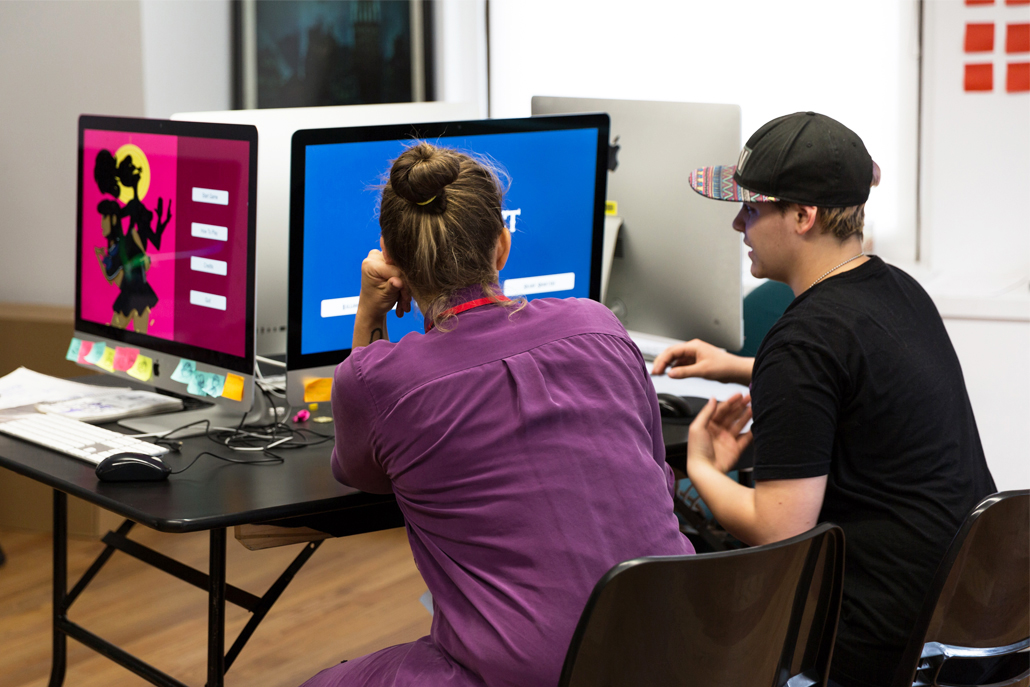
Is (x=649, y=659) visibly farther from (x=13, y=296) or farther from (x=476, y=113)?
(x=13, y=296)

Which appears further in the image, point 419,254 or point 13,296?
point 13,296

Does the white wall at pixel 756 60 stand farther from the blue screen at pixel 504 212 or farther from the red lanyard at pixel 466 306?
the red lanyard at pixel 466 306

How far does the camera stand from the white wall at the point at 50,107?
3.08 meters

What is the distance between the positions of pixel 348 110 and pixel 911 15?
1.95 meters

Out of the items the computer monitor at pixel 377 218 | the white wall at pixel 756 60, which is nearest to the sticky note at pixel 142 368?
the computer monitor at pixel 377 218

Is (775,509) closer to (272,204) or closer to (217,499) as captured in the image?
(217,499)

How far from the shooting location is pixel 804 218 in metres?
1.38

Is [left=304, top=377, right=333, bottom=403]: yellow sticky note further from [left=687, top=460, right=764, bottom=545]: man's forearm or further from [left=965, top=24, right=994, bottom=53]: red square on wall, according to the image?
[left=965, top=24, right=994, bottom=53]: red square on wall

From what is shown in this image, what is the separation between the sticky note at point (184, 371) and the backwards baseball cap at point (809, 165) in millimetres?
999

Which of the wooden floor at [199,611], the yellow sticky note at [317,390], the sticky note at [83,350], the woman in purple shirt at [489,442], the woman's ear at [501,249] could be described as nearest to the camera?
the woman in purple shirt at [489,442]

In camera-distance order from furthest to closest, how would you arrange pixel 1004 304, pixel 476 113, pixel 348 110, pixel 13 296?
pixel 13 296, pixel 1004 304, pixel 476 113, pixel 348 110

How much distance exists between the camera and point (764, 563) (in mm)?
993

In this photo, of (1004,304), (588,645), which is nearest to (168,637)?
(588,645)

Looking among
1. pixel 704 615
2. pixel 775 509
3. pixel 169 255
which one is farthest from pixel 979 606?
pixel 169 255
